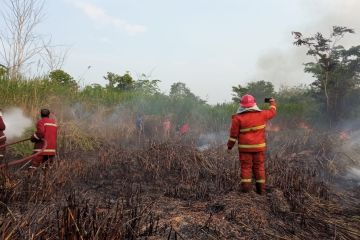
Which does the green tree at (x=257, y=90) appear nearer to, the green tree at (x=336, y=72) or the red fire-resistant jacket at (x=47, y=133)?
the green tree at (x=336, y=72)

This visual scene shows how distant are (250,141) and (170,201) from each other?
1.68 m

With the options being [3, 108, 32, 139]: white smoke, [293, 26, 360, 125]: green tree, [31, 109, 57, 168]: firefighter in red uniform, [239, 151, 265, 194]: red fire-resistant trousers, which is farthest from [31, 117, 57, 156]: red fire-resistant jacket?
[293, 26, 360, 125]: green tree

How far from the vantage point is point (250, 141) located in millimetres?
6645

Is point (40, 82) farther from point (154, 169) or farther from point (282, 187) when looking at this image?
point (282, 187)

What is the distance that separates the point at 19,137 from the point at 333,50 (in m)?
14.8

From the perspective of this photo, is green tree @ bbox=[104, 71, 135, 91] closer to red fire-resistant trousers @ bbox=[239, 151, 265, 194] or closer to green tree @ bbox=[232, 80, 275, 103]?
green tree @ bbox=[232, 80, 275, 103]

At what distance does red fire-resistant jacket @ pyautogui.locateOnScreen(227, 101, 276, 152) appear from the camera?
6.64m

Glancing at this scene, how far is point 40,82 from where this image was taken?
12.5 m

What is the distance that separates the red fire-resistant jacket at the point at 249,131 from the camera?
21.8 ft

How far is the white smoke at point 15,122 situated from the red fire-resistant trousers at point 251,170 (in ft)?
21.5

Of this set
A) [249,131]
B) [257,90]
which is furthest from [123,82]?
[249,131]

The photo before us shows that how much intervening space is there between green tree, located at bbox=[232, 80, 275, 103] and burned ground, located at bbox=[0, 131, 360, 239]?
20410 mm

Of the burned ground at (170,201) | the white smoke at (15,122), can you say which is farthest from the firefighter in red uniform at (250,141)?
the white smoke at (15,122)

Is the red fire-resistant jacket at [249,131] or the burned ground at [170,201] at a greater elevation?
the red fire-resistant jacket at [249,131]
